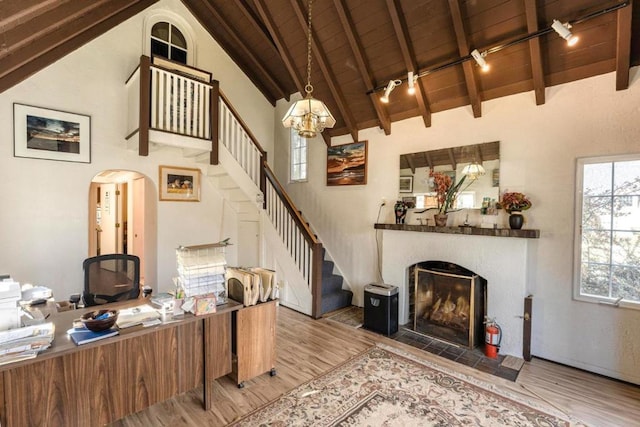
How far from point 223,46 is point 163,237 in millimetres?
3658

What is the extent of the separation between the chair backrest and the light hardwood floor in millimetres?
1182

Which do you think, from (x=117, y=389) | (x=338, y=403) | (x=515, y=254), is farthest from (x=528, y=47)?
(x=117, y=389)

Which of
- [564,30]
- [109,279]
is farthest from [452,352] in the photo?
[109,279]

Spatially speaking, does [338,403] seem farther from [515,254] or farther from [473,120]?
[473,120]

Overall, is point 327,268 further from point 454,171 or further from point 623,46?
point 623,46

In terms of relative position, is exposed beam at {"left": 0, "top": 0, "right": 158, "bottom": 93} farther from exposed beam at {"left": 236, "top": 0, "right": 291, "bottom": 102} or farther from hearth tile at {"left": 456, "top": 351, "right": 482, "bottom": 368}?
hearth tile at {"left": 456, "top": 351, "right": 482, "bottom": 368}

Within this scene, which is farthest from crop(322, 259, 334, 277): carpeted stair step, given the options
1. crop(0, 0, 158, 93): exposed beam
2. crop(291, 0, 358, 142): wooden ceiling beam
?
crop(0, 0, 158, 93): exposed beam

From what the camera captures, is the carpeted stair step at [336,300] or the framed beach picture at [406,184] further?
the carpeted stair step at [336,300]

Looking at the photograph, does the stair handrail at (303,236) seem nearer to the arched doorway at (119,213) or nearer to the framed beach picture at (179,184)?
the framed beach picture at (179,184)

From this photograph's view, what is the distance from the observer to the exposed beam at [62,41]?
320 centimetres

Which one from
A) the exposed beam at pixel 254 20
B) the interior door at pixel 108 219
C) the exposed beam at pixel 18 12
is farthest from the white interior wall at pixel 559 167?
the interior door at pixel 108 219

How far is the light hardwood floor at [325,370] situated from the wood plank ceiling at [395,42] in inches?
110

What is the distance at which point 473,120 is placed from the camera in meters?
3.68

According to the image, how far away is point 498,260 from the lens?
11.0ft
